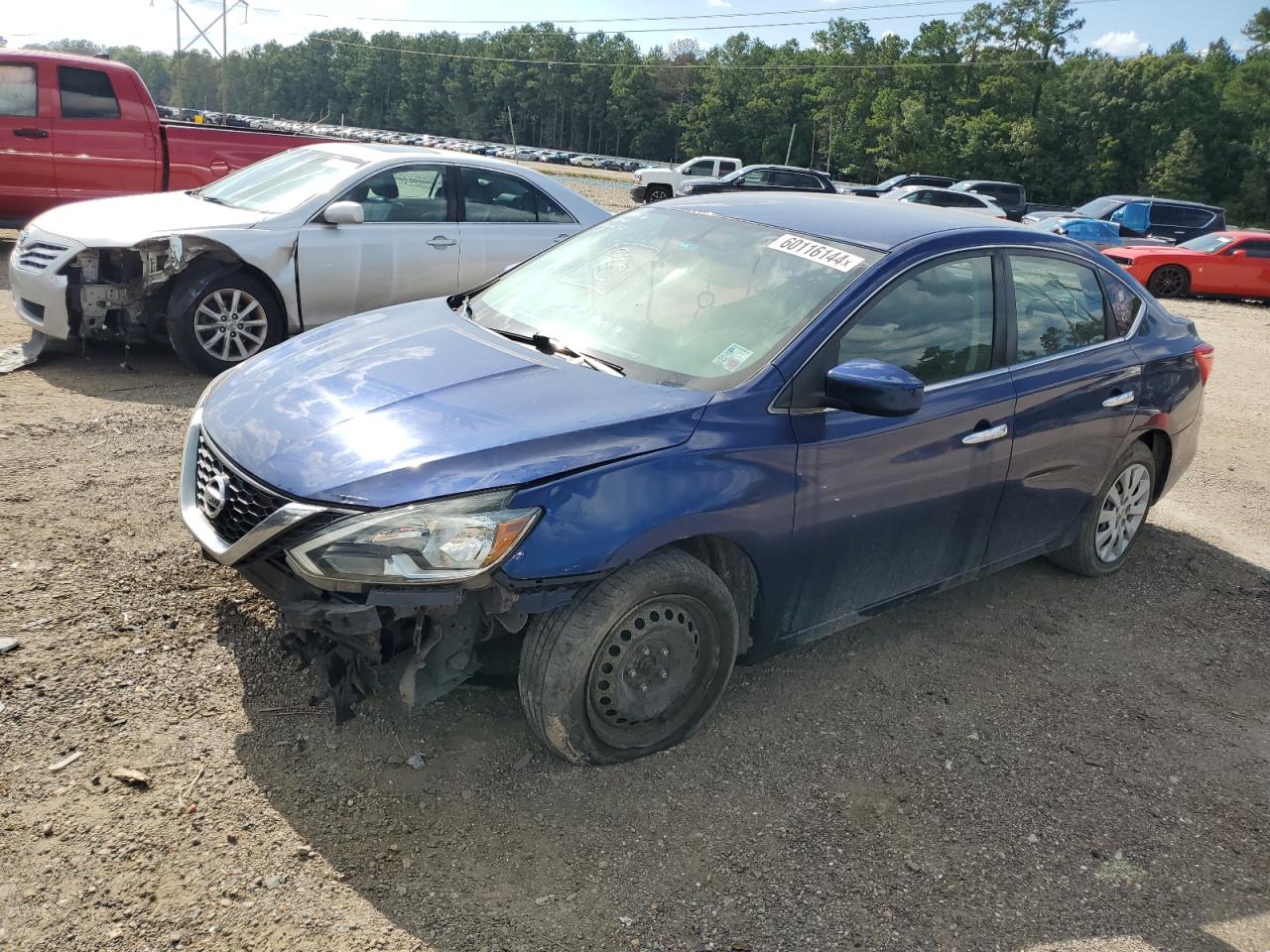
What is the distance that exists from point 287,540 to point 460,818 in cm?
94

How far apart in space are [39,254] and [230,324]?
1.33 metres

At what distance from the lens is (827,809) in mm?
3152

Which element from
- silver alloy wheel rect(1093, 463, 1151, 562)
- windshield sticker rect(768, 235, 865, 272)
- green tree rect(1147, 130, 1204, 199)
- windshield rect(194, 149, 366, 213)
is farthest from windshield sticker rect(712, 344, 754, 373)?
green tree rect(1147, 130, 1204, 199)

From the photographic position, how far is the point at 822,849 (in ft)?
9.73

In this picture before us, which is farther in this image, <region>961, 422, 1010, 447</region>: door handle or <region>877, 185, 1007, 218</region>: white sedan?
<region>877, 185, 1007, 218</region>: white sedan

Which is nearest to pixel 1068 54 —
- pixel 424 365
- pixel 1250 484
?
pixel 1250 484

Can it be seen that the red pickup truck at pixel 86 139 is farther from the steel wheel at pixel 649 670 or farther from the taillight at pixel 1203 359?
the steel wheel at pixel 649 670

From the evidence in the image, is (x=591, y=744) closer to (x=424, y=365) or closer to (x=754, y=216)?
(x=424, y=365)

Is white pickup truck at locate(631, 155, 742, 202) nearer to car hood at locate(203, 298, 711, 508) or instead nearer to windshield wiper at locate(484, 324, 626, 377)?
windshield wiper at locate(484, 324, 626, 377)

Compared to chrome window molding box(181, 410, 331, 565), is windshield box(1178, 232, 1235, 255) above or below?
above

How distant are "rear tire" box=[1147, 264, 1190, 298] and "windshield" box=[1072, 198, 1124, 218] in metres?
5.81

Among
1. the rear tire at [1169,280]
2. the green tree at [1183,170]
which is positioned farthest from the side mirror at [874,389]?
the green tree at [1183,170]

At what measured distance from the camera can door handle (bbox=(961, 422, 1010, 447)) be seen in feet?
12.4

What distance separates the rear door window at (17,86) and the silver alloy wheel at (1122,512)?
420 inches
